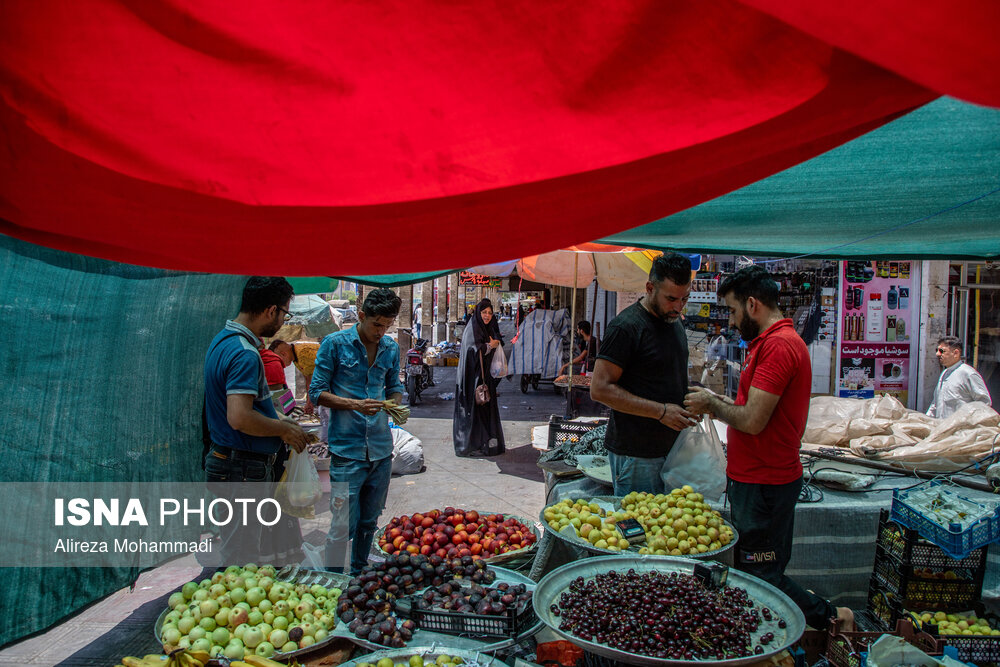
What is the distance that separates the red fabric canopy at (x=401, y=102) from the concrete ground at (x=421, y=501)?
2994 millimetres

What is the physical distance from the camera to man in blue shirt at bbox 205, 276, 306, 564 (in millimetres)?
3729

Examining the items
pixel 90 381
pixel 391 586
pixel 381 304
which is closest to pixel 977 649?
pixel 391 586

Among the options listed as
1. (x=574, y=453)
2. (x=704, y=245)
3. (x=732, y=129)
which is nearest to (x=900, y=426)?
(x=704, y=245)

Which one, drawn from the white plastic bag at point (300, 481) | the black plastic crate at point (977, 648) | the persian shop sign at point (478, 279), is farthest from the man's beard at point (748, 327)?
the persian shop sign at point (478, 279)

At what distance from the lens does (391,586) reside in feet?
10.3

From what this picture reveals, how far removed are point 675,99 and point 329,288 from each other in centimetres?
758

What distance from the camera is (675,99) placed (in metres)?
0.97

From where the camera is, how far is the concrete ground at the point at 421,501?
12.8 feet

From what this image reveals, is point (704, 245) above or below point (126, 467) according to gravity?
above

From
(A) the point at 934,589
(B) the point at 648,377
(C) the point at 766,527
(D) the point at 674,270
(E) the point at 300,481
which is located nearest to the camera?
(C) the point at 766,527

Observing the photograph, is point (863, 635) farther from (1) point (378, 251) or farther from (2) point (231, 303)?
(2) point (231, 303)

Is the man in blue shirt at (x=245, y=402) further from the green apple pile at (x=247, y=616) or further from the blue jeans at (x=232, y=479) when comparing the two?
the green apple pile at (x=247, y=616)

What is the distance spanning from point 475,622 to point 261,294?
2461mm

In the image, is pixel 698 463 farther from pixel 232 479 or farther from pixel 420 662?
pixel 232 479
